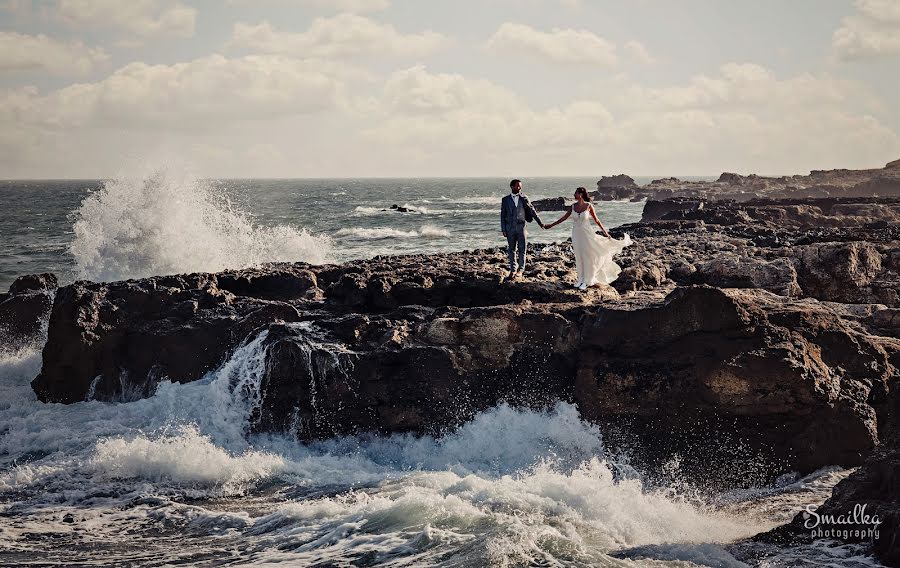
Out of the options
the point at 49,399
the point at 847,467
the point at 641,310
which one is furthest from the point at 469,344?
the point at 49,399

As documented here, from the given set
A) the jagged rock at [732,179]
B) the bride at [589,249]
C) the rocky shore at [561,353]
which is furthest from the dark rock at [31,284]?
the jagged rock at [732,179]

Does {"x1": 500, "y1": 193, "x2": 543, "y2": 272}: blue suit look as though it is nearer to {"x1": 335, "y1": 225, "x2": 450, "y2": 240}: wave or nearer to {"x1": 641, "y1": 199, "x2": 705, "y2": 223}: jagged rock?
{"x1": 641, "y1": 199, "x2": 705, "y2": 223}: jagged rock

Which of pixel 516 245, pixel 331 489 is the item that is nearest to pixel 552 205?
pixel 516 245

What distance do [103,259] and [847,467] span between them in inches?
820

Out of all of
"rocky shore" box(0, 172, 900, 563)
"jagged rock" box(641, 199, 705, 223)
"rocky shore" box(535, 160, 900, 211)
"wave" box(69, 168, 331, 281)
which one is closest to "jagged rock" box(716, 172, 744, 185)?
"rocky shore" box(535, 160, 900, 211)

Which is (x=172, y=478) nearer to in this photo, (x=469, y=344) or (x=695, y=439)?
(x=469, y=344)

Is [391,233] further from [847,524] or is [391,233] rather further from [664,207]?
[847,524]

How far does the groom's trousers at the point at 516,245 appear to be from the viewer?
38.2 ft

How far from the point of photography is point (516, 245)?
470 inches

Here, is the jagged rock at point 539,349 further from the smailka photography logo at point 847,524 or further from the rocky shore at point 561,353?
the smailka photography logo at point 847,524

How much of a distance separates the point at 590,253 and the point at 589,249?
0.23ft

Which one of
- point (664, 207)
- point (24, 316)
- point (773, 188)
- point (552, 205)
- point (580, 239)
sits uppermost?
point (773, 188)

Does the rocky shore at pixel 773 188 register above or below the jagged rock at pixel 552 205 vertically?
above

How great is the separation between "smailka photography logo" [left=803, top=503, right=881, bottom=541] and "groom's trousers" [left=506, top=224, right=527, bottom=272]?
5.94m
